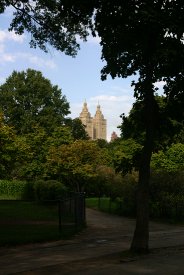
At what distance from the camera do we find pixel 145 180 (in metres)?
15.2

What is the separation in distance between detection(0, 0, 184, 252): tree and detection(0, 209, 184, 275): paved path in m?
1.41

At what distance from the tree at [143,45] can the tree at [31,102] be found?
2294 inches

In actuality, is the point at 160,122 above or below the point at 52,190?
above

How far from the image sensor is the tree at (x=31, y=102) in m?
74.9

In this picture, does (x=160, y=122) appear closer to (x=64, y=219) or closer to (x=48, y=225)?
(x=64, y=219)

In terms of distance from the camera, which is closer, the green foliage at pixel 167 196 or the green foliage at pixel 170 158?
the green foliage at pixel 167 196

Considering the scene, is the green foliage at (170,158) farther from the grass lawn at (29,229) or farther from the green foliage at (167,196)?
the grass lawn at (29,229)

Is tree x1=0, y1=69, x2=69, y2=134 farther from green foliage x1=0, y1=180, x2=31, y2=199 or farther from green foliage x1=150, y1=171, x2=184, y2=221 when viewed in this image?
green foliage x1=150, y1=171, x2=184, y2=221

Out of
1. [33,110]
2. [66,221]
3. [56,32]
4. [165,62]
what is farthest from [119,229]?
[33,110]

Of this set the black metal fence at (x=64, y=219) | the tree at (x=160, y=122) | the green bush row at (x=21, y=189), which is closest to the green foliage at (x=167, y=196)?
the black metal fence at (x=64, y=219)

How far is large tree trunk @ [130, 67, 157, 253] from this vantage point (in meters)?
15.0

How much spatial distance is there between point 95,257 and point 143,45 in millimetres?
6448

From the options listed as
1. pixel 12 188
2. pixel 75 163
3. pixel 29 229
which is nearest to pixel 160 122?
pixel 29 229

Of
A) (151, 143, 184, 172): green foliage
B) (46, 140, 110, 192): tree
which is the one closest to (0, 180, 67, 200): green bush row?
(46, 140, 110, 192): tree
